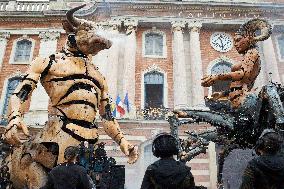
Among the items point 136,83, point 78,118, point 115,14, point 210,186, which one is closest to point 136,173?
point 210,186

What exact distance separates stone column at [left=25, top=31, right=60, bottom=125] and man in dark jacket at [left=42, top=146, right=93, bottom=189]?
54.0 ft

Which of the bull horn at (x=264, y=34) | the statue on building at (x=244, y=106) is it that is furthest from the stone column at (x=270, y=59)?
the bull horn at (x=264, y=34)

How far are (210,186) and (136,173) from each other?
3.87 meters

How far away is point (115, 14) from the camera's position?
2384cm

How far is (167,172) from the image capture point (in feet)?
9.86

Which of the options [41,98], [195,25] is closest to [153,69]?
[195,25]

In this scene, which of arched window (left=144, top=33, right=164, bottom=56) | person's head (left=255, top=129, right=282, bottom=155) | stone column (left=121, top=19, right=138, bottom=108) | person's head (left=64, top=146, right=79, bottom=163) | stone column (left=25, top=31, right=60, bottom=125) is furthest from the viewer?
arched window (left=144, top=33, right=164, bottom=56)

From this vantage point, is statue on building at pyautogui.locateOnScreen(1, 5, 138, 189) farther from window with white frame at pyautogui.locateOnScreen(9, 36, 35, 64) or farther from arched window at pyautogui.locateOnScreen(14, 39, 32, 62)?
arched window at pyautogui.locateOnScreen(14, 39, 32, 62)

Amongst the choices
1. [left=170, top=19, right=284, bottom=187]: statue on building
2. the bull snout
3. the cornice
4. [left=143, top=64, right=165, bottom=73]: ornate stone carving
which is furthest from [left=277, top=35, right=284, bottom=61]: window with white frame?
the bull snout

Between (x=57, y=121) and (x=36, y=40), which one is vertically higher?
(x=36, y=40)

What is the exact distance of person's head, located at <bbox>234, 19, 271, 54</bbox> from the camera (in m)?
5.93

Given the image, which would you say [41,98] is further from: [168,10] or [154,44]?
[168,10]

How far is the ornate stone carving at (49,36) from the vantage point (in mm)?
23766

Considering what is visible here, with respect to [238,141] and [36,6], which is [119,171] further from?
[36,6]
